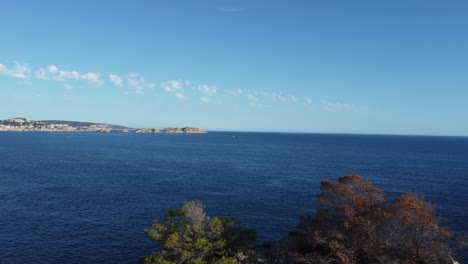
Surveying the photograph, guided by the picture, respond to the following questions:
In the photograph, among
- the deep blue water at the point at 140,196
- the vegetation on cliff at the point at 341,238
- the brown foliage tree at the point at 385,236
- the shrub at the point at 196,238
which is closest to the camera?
the brown foliage tree at the point at 385,236

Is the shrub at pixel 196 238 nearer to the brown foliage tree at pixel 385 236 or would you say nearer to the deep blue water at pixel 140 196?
the brown foliage tree at pixel 385 236

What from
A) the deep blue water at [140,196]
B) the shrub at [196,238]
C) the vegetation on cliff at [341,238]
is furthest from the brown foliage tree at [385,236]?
the shrub at [196,238]

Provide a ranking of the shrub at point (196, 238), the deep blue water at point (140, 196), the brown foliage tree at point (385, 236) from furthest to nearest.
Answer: the deep blue water at point (140, 196), the shrub at point (196, 238), the brown foliage tree at point (385, 236)

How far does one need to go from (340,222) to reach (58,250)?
39.6m

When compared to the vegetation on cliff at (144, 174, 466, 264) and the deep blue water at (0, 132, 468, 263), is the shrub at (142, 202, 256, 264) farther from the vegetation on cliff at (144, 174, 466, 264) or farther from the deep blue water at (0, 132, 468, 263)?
the deep blue water at (0, 132, 468, 263)

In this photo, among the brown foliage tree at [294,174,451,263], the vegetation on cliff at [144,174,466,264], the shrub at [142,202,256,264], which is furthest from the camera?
the shrub at [142,202,256,264]

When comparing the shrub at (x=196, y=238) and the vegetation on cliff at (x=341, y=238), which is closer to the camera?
the vegetation on cliff at (x=341, y=238)

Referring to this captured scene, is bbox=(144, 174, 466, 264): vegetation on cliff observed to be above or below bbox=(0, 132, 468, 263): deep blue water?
above

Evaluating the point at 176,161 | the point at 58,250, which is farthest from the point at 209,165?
the point at 58,250

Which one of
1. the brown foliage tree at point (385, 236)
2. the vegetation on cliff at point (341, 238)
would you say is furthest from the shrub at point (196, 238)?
the brown foliage tree at point (385, 236)

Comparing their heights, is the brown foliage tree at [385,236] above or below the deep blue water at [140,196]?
above

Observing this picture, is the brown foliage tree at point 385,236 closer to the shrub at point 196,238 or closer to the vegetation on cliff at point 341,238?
the vegetation on cliff at point 341,238

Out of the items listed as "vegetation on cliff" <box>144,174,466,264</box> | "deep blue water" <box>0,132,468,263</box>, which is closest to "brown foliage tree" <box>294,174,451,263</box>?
"vegetation on cliff" <box>144,174,466,264</box>

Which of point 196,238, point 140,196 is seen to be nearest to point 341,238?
point 196,238
